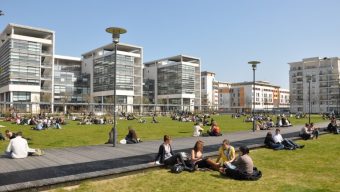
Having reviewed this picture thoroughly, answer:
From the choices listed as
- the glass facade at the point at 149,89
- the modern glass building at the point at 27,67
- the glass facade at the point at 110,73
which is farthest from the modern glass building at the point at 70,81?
the glass facade at the point at 149,89

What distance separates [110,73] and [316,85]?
83.4 meters

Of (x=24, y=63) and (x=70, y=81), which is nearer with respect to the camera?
(x=24, y=63)

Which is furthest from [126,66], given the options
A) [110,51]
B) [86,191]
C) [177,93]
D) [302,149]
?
[86,191]

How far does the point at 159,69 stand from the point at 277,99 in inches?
3406

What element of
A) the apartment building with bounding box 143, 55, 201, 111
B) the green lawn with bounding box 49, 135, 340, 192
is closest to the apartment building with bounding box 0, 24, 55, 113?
the apartment building with bounding box 143, 55, 201, 111

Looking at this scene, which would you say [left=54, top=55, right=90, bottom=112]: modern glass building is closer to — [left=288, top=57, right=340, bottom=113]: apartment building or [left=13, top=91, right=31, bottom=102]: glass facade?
[left=13, top=91, right=31, bottom=102]: glass facade

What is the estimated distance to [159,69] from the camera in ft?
444

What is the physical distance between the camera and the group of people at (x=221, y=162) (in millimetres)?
10055

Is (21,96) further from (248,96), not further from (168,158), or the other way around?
(248,96)

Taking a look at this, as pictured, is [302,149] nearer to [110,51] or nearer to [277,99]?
[110,51]

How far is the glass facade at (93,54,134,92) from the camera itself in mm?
106188

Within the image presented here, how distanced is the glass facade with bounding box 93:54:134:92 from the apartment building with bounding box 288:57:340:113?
224ft

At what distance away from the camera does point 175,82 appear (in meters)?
128

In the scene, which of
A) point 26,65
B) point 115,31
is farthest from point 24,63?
point 115,31
